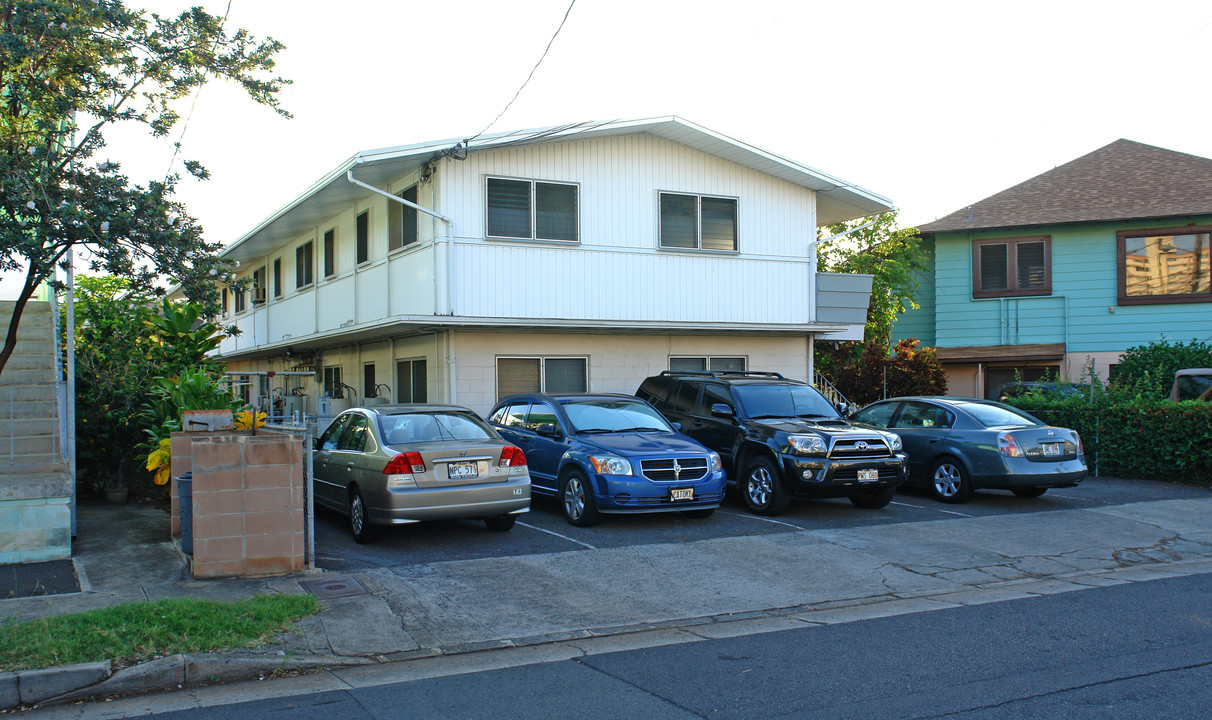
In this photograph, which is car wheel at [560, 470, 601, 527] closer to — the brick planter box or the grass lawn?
the brick planter box

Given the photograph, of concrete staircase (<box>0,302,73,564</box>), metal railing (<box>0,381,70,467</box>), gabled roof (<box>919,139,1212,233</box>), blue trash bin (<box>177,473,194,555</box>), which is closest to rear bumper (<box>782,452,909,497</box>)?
blue trash bin (<box>177,473,194,555</box>)

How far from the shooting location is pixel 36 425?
11719 millimetres

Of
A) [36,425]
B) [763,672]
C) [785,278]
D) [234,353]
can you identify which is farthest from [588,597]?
[234,353]

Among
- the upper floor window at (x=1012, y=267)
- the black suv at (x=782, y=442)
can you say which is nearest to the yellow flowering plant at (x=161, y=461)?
the black suv at (x=782, y=442)

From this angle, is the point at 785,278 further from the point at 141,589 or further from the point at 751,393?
the point at 141,589

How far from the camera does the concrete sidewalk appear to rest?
6.62m

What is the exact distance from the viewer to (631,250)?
675 inches

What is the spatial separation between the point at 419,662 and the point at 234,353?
2208cm

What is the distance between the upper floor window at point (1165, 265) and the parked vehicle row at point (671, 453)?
37.8ft

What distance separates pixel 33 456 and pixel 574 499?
245 inches

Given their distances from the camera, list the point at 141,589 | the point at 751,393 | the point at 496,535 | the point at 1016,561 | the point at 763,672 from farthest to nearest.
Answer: the point at 751,393 < the point at 496,535 < the point at 1016,561 < the point at 141,589 < the point at 763,672

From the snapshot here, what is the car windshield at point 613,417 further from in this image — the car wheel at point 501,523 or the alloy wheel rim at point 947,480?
the alloy wheel rim at point 947,480

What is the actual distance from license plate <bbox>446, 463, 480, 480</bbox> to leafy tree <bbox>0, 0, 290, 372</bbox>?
307 centimetres

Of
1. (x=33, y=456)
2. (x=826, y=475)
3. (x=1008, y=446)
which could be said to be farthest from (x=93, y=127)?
(x=1008, y=446)
